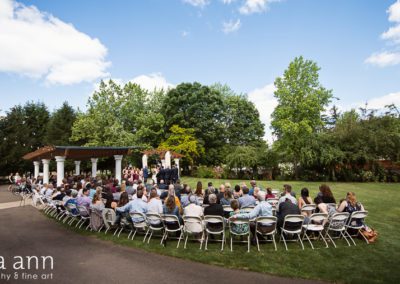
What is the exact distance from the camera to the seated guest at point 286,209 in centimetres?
693

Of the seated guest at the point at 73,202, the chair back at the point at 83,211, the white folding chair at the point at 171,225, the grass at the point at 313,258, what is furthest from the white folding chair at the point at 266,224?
the seated guest at the point at 73,202

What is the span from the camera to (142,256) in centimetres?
635

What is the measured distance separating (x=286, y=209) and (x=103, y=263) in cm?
455

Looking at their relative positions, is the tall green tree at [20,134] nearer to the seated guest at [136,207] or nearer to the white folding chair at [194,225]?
the seated guest at [136,207]

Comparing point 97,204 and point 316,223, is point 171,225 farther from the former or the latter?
point 316,223

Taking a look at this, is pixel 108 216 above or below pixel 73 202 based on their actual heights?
below

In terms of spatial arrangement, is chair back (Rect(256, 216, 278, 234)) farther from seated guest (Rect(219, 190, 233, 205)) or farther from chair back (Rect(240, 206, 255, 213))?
seated guest (Rect(219, 190, 233, 205))

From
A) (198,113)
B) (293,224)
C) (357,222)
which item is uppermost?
(198,113)

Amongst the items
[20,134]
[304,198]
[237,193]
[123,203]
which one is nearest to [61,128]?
[20,134]

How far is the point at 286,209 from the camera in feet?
23.0

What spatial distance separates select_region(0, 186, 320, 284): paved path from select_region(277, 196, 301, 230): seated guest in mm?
2116

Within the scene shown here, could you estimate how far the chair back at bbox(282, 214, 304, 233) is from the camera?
21.7 ft

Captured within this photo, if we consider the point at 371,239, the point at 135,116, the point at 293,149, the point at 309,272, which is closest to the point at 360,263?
the point at 309,272

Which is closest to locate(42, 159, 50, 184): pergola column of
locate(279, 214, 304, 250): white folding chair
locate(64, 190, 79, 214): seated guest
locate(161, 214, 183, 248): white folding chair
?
locate(64, 190, 79, 214): seated guest
